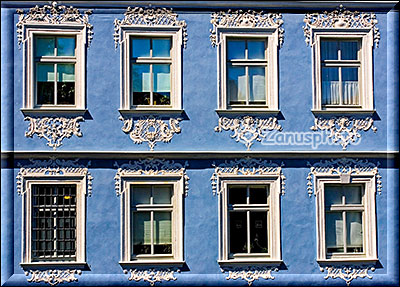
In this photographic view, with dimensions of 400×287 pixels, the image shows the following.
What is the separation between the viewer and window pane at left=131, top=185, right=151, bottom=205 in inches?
476

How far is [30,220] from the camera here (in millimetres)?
11820

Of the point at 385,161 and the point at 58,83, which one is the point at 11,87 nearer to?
the point at 58,83

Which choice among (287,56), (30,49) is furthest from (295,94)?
(30,49)

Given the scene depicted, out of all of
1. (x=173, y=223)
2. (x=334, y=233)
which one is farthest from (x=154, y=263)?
(x=334, y=233)

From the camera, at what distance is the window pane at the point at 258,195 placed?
12188 mm

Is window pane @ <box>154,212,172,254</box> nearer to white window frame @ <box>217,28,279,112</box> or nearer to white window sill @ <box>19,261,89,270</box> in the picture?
white window sill @ <box>19,261,89,270</box>

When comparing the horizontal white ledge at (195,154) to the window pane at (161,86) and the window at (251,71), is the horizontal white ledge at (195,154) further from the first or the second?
the window pane at (161,86)

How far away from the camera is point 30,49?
12031 millimetres

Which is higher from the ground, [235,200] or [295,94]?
[295,94]

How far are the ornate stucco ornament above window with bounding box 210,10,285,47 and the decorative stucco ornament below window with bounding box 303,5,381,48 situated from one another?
1.91 feet

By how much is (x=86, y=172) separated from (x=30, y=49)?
277cm

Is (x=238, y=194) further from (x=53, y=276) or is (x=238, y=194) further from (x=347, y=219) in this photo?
(x=53, y=276)

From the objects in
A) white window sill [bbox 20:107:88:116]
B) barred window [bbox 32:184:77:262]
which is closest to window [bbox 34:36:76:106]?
white window sill [bbox 20:107:88:116]

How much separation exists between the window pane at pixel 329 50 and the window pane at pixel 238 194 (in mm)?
3274
